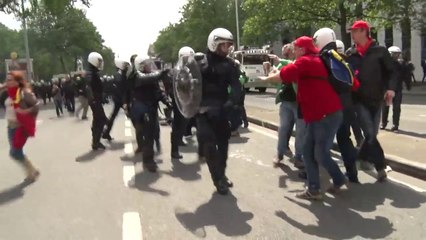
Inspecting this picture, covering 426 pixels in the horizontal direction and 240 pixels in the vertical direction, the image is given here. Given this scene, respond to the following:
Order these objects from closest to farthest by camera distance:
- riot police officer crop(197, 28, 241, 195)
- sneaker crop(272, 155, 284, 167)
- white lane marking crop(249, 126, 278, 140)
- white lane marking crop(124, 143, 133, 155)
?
riot police officer crop(197, 28, 241, 195), sneaker crop(272, 155, 284, 167), white lane marking crop(124, 143, 133, 155), white lane marking crop(249, 126, 278, 140)

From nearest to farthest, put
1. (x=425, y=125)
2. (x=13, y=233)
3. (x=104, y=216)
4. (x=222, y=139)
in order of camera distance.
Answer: (x=13, y=233) < (x=104, y=216) < (x=222, y=139) < (x=425, y=125)

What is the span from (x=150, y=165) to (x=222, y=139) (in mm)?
1886

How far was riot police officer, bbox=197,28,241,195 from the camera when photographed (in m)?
6.02

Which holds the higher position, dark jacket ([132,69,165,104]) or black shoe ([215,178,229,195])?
dark jacket ([132,69,165,104])

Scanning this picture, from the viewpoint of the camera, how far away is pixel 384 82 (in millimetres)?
6453

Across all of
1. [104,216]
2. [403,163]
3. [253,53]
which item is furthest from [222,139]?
[253,53]

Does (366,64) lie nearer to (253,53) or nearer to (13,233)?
(13,233)

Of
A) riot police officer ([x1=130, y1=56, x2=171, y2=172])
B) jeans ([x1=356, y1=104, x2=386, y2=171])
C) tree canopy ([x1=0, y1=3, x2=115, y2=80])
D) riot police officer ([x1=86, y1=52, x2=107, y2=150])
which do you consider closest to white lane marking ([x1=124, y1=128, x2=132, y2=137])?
riot police officer ([x1=86, y1=52, x2=107, y2=150])

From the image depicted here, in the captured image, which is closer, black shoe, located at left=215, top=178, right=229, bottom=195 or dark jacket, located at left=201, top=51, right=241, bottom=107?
dark jacket, located at left=201, top=51, right=241, bottom=107

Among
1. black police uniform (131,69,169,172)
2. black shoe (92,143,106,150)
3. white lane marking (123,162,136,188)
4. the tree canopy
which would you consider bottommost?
white lane marking (123,162,136,188)

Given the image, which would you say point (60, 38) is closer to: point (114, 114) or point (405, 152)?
point (114, 114)

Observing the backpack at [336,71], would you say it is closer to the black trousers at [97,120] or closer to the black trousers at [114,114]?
the black trousers at [97,120]

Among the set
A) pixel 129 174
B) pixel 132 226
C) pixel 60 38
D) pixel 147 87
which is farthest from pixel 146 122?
pixel 60 38

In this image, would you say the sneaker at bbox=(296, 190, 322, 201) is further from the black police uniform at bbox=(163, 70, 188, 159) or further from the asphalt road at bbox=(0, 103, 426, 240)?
the black police uniform at bbox=(163, 70, 188, 159)
